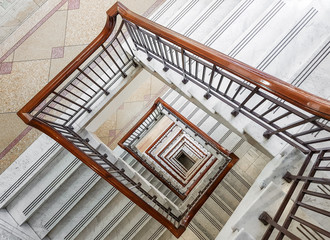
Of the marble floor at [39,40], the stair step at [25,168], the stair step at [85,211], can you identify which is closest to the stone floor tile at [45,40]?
the marble floor at [39,40]

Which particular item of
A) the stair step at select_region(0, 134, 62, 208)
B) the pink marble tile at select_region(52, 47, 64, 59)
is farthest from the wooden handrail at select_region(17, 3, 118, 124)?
the pink marble tile at select_region(52, 47, 64, 59)

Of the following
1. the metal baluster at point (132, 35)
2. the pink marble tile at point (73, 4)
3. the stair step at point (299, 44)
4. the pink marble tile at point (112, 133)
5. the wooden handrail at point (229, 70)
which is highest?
the stair step at point (299, 44)

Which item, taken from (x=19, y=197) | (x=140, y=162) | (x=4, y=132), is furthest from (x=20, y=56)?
(x=140, y=162)

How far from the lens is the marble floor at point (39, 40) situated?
14.1 ft

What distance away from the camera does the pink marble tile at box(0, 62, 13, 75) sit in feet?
14.6

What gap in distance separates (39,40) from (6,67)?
2.61 ft

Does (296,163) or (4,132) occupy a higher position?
(296,163)

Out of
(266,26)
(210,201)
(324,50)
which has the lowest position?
(210,201)

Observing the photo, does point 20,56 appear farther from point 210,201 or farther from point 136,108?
point 210,201

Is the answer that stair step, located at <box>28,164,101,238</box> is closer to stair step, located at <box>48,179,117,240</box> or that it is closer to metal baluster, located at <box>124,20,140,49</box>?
stair step, located at <box>48,179,117,240</box>

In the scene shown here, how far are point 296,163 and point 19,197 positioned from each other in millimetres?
3488

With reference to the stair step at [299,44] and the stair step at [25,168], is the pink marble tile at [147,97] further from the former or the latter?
the stair step at [299,44]

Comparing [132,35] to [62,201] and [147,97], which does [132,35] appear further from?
[62,201]

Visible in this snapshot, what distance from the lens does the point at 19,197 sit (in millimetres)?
3322
